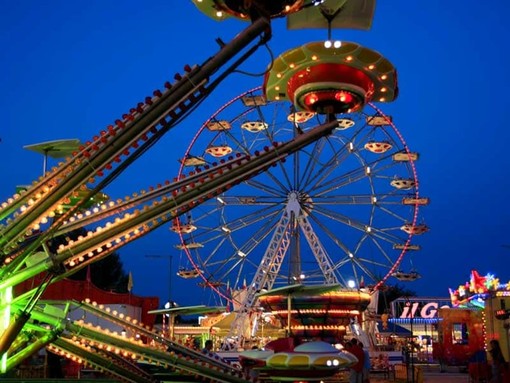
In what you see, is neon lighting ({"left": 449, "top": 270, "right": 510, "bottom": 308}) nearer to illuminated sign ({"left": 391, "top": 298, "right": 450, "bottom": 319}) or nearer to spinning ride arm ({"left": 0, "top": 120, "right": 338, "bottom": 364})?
illuminated sign ({"left": 391, "top": 298, "right": 450, "bottom": 319})

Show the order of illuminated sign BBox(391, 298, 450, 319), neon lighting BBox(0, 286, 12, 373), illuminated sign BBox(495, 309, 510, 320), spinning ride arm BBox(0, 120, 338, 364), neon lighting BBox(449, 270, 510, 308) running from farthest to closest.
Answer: illuminated sign BBox(391, 298, 450, 319) → neon lighting BBox(449, 270, 510, 308) → illuminated sign BBox(495, 309, 510, 320) → neon lighting BBox(0, 286, 12, 373) → spinning ride arm BBox(0, 120, 338, 364)

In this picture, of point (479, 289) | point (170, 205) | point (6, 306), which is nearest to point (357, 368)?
point (170, 205)

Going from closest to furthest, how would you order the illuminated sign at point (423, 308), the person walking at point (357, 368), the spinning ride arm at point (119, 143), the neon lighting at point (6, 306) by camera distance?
1. the spinning ride arm at point (119, 143)
2. the neon lighting at point (6, 306)
3. the person walking at point (357, 368)
4. the illuminated sign at point (423, 308)

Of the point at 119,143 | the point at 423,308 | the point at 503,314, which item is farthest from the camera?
the point at 423,308

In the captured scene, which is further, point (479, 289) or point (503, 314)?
point (479, 289)

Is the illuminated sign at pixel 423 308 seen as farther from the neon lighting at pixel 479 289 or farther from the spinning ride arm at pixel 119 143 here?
the spinning ride arm at pixel 119 143

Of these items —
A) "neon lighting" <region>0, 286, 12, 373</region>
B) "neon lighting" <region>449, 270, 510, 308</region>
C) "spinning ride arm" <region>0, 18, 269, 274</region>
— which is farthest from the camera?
"neon lighting" <region>449, 270, 510, 308</region>

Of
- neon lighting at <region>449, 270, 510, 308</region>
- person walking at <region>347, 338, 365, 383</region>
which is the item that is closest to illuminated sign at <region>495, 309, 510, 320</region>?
person walking at <region>347, 338, 365, 383</region>

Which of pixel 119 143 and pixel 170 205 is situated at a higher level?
pixel 119 143

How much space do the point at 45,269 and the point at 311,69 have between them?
431 centimetres

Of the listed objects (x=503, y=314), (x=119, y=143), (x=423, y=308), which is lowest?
(x=503, y=314)

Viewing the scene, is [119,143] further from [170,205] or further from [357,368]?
[357,368]

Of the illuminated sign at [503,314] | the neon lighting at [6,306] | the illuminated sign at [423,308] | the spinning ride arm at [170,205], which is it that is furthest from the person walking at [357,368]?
the illuminated sign at [423,308]

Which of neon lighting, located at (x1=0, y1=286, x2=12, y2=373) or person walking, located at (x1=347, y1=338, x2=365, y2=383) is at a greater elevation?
neon lighting, located at (x1=0, y1=286, x2=12, y2=373)
